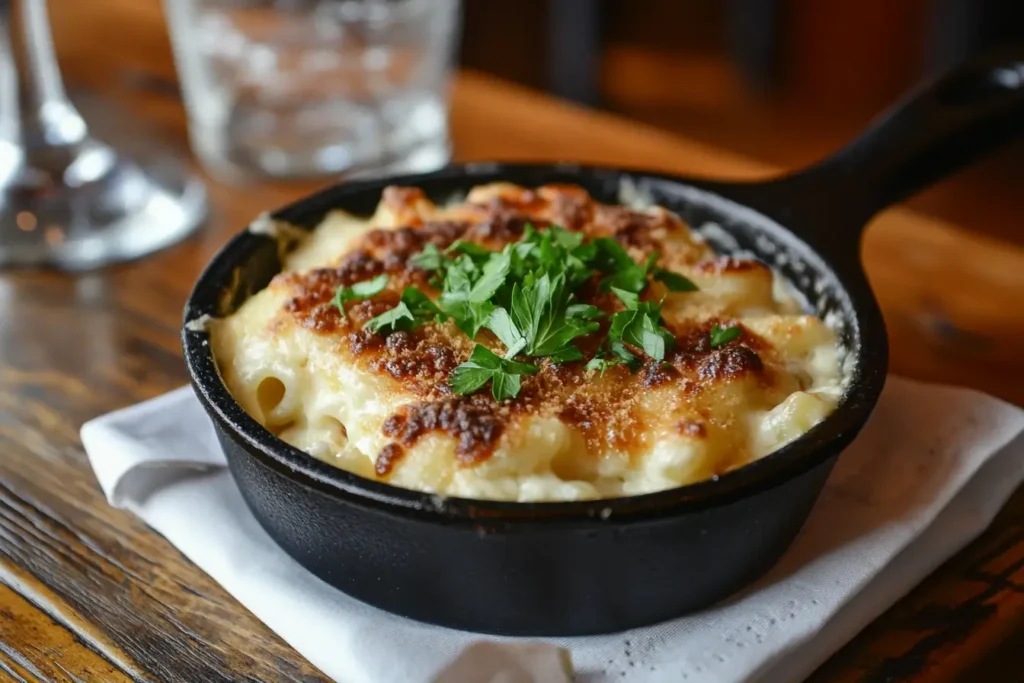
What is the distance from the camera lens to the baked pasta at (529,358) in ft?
3.24

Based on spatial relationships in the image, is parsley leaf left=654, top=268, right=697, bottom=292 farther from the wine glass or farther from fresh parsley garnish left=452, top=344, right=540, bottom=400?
the wine glass

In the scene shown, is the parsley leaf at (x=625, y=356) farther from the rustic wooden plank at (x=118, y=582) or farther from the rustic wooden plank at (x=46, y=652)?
the rustic wooden plank at (x=46, y=652)

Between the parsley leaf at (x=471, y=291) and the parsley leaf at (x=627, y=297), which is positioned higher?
the parsley leaf at (x=627, y=297)

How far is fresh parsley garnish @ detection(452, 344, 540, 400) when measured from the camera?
3.41 ft

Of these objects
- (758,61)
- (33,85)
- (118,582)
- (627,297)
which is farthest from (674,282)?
(758,61)

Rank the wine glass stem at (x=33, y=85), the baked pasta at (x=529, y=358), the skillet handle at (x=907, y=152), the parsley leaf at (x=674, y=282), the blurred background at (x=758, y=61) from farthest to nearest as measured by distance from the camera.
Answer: the blurred background at (x=758, y=61)
the wine glass stem at (x=33, y=85)
the skillet handle at (x=907, y=152)
the parsley leaf at (x=674, y=282)
the baked pasta at (x=529, y=358)

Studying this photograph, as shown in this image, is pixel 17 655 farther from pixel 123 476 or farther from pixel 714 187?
pixel 714 187

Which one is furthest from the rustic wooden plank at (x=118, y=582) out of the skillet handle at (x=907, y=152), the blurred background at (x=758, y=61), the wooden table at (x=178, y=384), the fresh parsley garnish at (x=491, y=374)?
the blurred background at (x=758, y=61)

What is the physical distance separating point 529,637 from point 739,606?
0.63ft

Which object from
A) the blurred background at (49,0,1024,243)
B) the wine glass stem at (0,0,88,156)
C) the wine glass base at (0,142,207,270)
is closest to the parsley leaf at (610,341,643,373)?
the wine glass base at (0,142,207,270)

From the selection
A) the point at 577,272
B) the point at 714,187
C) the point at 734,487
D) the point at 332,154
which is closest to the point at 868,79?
the point at 332,154

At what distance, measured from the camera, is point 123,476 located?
1185 mm

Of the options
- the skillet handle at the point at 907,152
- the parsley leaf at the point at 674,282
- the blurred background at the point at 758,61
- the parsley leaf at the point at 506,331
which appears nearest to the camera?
the parsley leaf at the point at 506,331

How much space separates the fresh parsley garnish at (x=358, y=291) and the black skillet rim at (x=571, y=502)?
0.13 m
